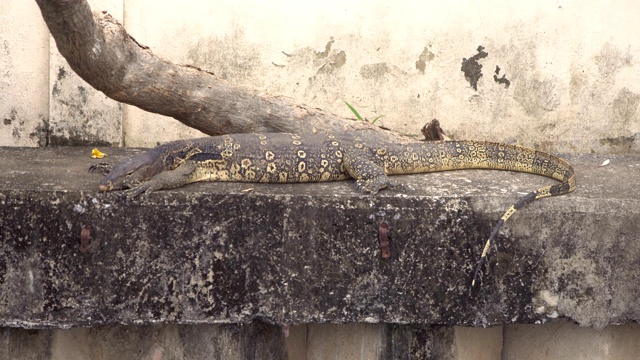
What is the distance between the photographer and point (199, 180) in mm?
5043

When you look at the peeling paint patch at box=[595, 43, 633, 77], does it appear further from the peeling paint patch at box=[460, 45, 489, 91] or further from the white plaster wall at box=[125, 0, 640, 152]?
the peeling paint patch at box=[460, 45, 489, 91]

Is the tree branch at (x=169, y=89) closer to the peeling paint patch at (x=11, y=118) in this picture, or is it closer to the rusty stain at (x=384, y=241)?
the peeling paint patch at (x=11, y=118)

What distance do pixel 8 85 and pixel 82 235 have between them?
9.00 feet

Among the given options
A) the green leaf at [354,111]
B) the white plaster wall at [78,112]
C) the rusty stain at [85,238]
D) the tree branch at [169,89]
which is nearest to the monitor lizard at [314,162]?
the rusty stain at [85,238]

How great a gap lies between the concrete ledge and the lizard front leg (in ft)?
0.20

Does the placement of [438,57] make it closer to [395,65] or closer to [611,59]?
[395,65]

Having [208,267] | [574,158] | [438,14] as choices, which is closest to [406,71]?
[438,14]

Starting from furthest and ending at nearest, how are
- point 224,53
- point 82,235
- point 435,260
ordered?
point 224,53
point 435,260
point 82,235

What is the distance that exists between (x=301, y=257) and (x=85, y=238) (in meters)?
1.21

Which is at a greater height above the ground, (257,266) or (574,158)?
(574,158)

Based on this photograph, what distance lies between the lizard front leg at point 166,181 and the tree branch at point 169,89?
108 centimetres

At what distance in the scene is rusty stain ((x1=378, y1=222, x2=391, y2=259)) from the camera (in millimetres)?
4746

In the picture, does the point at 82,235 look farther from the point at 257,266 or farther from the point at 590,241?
the point at 590,241

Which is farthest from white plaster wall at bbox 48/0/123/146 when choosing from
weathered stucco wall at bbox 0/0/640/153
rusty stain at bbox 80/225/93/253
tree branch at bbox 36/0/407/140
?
rusty stain at bbox 80/225/93/253
